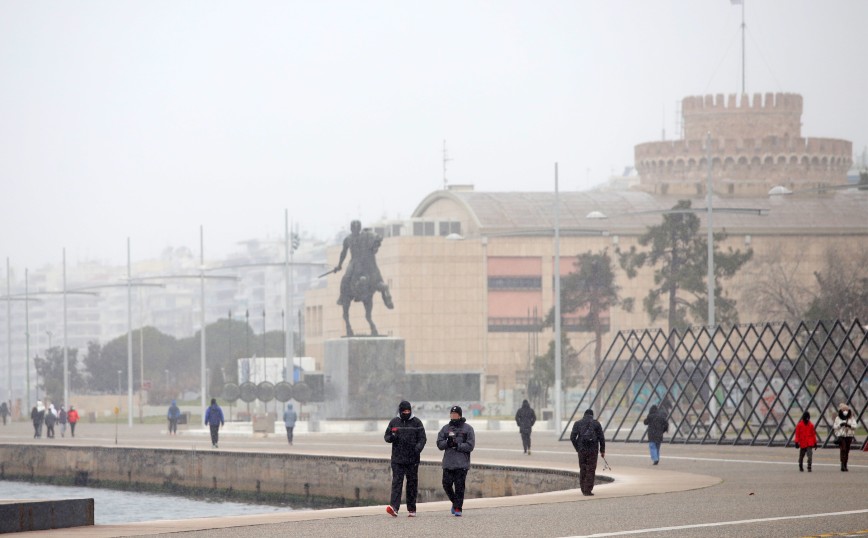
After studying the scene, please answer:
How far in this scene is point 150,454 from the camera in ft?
173

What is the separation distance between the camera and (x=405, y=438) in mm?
24500

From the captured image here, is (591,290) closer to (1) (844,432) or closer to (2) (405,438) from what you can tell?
(1) (844,432)

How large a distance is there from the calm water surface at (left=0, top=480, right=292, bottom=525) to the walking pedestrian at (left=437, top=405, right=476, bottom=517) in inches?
Answer: 709

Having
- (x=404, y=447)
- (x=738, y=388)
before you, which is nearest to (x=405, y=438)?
(x=404, y=447)

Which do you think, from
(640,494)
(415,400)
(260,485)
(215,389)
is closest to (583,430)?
(640,494)

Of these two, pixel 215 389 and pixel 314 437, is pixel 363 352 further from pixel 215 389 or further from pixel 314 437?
pixel 215 389

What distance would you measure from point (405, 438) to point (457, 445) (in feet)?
2.33

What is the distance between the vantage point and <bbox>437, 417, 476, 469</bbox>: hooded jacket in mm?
24406

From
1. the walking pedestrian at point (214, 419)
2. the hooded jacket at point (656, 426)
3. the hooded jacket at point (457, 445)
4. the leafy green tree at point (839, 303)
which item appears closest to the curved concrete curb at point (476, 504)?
the hooded jacket at point (457, 445)

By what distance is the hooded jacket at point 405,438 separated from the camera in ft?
80.3

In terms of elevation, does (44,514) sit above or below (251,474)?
above

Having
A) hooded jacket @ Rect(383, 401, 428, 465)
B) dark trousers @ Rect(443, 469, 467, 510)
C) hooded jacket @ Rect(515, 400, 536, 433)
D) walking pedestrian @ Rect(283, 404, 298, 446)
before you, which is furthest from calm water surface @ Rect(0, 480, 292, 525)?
dark trousers @ Rect(443, 469, 467, 510)

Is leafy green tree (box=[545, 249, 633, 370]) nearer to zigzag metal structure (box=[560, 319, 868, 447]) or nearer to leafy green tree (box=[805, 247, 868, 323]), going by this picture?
zigzag metal structure (box=[560, 319, 868, 447])

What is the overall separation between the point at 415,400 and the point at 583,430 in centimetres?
3855
